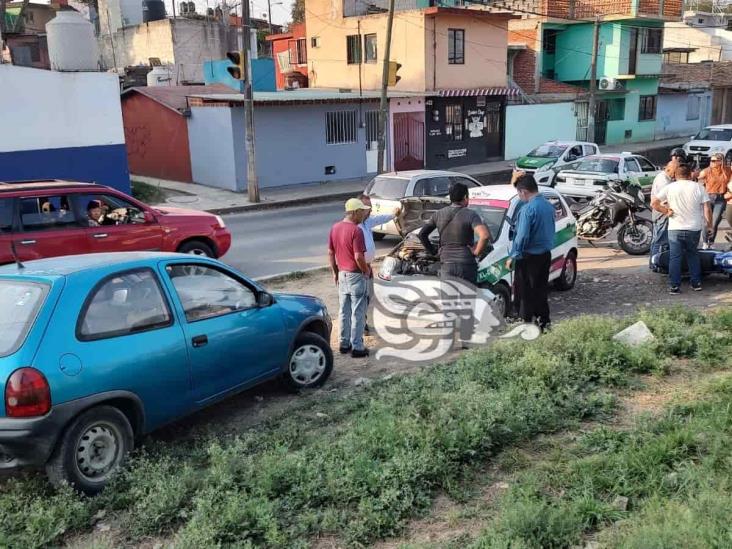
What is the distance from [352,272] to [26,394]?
12.5 ft

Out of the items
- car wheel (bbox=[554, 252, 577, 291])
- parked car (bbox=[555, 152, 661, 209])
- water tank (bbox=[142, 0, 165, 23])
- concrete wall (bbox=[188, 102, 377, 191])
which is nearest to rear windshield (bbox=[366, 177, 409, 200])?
car wheel (bbox=[554, 252, 577, 291])

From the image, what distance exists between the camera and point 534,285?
7.88 metres

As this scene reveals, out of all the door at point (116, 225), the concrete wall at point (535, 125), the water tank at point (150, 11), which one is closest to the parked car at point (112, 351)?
the door at point (116, 225)

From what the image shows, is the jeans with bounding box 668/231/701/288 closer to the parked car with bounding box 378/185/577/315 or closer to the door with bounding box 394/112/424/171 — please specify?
the parked car with bounding box 378/185/577/315

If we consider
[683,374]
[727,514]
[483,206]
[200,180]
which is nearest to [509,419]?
[727,514]

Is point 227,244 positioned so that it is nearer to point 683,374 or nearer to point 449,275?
point 449,275

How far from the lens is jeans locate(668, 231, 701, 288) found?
32.0 ft

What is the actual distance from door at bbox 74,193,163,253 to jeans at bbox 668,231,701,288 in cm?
758

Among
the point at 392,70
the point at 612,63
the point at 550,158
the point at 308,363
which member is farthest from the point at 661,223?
the point at 612,63

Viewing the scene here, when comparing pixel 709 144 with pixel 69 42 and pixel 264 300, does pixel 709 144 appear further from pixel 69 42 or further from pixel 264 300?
pixel 264 300

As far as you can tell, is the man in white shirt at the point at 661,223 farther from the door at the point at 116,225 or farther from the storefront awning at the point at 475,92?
the storefront awning at the point at 475,92

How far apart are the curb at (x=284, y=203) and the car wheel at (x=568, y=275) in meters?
11.9

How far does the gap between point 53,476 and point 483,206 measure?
6.62m

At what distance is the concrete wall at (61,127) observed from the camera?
58.0 ft
